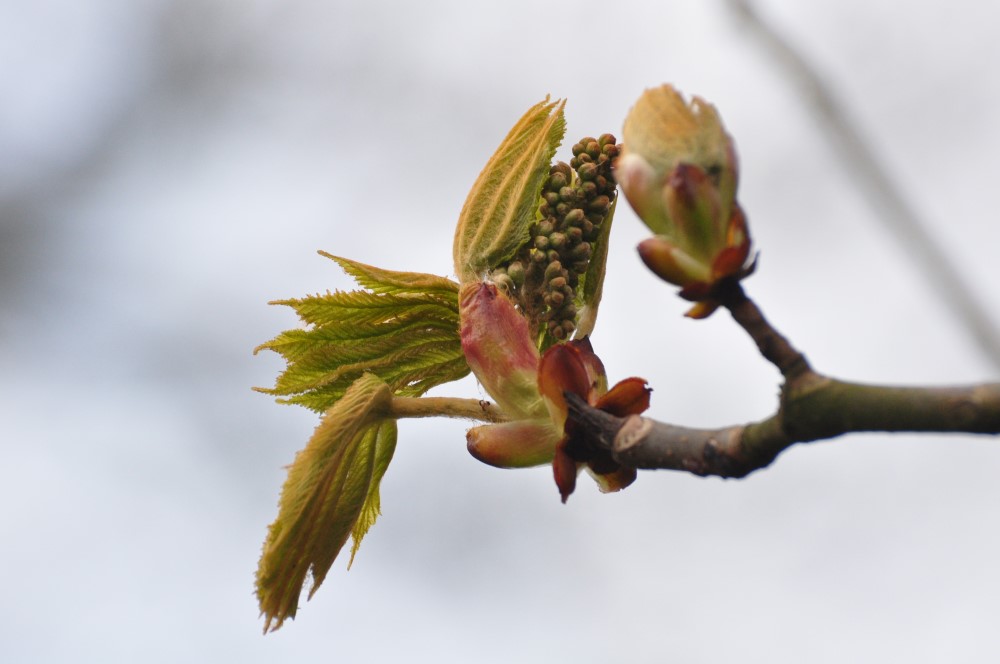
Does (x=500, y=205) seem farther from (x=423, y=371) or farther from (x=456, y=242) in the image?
(x=423, y=371)

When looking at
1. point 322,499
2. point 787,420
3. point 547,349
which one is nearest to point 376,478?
point 322,499

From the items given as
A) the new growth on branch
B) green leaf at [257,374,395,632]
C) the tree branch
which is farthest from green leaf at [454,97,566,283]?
the tree branch

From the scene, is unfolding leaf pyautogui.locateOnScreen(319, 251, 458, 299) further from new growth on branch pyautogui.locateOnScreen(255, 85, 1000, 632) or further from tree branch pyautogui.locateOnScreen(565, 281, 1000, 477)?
tree branch pyautogui.locateOnScreen(565, 281, 1000, 477)

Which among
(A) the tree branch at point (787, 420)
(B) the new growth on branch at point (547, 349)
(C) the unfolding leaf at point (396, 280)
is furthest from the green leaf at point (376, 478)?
(A) the tree branch at point (787, 420)

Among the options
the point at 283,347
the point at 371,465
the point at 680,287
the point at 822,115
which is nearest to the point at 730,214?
the point at 680,287

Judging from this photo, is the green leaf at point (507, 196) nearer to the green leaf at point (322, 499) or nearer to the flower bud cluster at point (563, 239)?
the flower bud cluster at point (563, 239)

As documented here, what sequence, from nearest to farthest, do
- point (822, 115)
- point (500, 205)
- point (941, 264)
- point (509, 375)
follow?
point (941, 264) < point (822, 115) < point (509, 375) < point (500, 205)

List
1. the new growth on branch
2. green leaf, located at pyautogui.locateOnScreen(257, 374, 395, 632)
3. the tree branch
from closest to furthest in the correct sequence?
1. the tree branch
2. the new growth on branch
3. green leaf, located at pyautogui.locateOnScreen(257, 374, 395, 632)
